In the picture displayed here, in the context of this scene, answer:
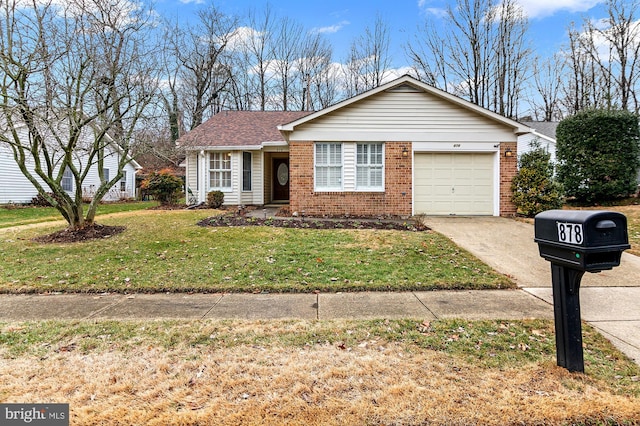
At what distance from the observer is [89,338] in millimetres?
3385

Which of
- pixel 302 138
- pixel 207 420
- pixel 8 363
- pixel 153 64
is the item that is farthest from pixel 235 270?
pixel 302 138

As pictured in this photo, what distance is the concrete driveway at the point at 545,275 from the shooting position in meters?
3.70

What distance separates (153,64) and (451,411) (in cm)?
976

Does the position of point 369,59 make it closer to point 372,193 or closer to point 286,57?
point 286,57

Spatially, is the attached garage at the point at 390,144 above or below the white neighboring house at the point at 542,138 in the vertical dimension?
below

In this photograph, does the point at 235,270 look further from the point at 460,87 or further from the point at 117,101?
the point at 460,87

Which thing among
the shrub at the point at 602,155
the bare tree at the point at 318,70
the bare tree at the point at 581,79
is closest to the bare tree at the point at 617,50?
the bare tree at the point at 581,79

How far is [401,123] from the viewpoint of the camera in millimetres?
11836

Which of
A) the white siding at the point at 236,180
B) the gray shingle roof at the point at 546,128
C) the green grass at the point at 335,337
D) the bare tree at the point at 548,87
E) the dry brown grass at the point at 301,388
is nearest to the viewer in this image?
the dry brown grass at the point at 301,388

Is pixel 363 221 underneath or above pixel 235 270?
above

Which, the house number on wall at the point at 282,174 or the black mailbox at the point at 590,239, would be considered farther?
the house number on wall at the point at 282,174

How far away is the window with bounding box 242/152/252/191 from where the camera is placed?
15.6 m

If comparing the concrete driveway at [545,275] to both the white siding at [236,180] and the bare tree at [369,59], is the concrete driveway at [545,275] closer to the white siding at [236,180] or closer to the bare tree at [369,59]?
the white siding at [236,180]

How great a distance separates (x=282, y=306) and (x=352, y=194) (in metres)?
7.89
